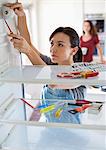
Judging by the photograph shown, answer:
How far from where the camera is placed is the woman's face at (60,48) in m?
1.06

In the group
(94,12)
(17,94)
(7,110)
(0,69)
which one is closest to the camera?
(0,69)

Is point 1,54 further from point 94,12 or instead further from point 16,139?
point 94,12

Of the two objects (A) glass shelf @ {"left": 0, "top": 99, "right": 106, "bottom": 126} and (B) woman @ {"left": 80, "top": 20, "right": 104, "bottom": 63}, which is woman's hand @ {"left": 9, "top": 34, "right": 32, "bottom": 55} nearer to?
(A) glass shelf @ {"left": 0, "top": 99, "right": 106, "bottom": 126}

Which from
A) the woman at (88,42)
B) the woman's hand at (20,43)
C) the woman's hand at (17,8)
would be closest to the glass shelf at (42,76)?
the woman's hand at (20,43)

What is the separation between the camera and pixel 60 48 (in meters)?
1.07

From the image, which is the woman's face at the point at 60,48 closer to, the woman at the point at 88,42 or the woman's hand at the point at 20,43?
the woman's hand at the point at 20,43

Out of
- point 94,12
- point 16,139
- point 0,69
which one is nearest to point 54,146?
point 16,139

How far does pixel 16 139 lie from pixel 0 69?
1.23 feet

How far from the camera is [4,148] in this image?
3.23ft

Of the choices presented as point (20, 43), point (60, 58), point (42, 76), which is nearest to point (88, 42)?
point (60, 58)

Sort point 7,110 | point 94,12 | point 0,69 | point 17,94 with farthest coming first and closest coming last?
point 94,12, point 17,94, point 7,110, point 0,69

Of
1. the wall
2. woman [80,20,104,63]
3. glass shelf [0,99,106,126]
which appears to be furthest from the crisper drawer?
the wall

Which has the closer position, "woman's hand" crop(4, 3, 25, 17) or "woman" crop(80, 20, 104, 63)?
"woman's hand" crop(4, 3, 25, 17)

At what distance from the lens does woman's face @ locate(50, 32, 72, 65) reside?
1062 mm
